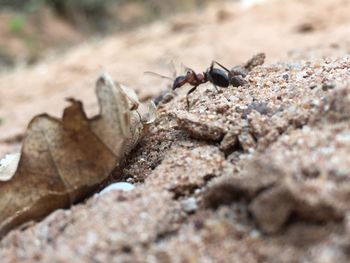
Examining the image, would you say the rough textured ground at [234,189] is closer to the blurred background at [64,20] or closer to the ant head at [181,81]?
the ant head at [181,81]

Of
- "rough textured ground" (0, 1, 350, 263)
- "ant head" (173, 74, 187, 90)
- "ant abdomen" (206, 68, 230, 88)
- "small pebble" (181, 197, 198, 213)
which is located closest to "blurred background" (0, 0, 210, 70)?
"ant head" (173, 74, 187, 90)

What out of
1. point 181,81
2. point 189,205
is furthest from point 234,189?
point 181,81

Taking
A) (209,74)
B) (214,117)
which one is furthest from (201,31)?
(214,117)

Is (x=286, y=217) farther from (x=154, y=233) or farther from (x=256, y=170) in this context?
(x=154, y=233)

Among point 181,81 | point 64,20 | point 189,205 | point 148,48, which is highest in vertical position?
point 189,205

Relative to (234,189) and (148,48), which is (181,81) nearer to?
(234,189)
